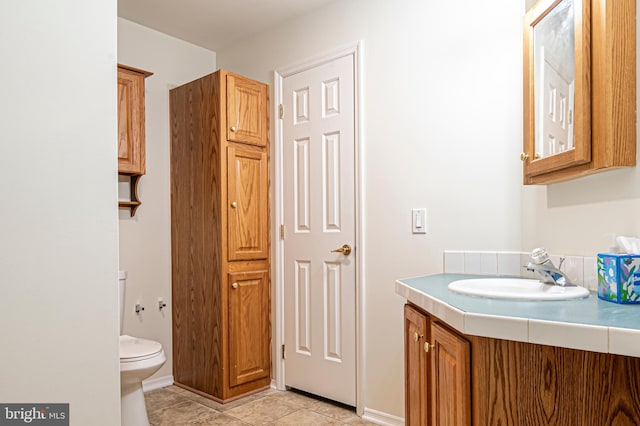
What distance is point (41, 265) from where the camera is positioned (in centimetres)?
158

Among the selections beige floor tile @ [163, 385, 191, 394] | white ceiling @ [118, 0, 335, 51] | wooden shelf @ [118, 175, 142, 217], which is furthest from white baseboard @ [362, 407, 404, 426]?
white ceiling @ [118, 0, 335, 51]

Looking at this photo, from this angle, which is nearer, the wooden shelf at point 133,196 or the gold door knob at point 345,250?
the gold door knob at point 345,250

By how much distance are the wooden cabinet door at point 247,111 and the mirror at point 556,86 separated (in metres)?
1.78

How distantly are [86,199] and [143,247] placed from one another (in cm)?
153

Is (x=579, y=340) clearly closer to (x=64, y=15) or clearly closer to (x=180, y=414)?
(x=64, y=15)

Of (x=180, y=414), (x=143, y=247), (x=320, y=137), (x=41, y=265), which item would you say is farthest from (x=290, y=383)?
(x=41, y=265)

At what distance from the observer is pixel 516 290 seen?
172 cm

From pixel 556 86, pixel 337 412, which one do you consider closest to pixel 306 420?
pixel 337 412

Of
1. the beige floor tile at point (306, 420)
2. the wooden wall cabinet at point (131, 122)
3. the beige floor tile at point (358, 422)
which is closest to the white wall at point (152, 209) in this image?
the wooden wall cabinet at point (131, 122)

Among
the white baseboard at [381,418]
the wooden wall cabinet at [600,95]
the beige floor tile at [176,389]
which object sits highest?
the wooden wall cabinet at [600,95]

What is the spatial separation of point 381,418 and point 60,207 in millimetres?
1932

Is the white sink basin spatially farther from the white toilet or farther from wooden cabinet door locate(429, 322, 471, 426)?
the white toilet

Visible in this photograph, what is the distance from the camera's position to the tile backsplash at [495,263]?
1.69 meters

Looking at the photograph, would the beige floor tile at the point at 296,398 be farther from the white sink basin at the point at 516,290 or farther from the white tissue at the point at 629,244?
the white tissue at the point at 629,244
